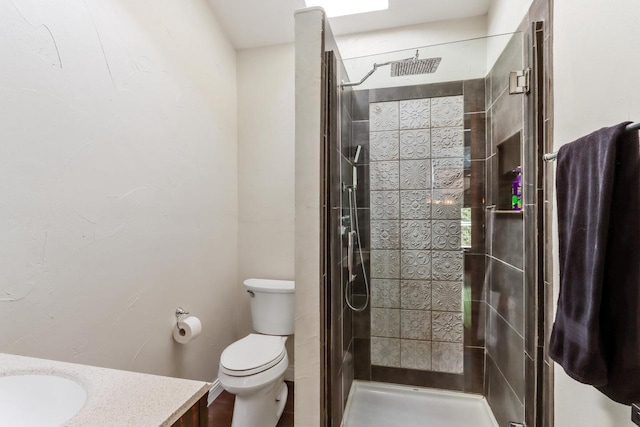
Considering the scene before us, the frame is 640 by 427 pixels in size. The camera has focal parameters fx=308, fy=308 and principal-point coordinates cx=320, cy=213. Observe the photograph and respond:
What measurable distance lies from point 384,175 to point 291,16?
50.8 inches

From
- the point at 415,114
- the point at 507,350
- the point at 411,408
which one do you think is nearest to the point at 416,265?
the point at 507,350

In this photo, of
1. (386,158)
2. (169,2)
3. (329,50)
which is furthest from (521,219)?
(169,2)

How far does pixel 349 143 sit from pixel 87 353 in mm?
1613

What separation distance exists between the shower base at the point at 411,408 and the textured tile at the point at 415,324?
1.10ft

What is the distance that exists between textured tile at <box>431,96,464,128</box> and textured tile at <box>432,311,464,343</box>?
119 centimetres

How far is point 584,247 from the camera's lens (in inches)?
30.5

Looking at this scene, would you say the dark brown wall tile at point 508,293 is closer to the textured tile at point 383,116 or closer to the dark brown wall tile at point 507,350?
the dark brown wall tile at point 507,350

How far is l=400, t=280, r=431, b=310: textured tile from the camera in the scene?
77.5 inches

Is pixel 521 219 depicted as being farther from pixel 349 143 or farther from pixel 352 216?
pixel 349 143

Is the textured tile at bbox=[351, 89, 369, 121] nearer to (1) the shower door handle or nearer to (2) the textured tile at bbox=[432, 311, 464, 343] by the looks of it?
(1) the shower door handle

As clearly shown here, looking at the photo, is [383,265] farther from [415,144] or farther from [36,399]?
[36,399]

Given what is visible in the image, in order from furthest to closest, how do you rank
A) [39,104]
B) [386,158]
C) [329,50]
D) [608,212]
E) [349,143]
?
1. [386,158]
2. [349,143]
3. [329,50]
4. [39,104]
5. [608,212]

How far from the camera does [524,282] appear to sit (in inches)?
56.1

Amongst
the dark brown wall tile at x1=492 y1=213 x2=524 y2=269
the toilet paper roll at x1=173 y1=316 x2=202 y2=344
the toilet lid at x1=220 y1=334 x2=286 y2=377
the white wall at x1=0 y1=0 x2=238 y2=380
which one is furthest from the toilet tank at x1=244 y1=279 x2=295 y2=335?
the dark brown wall tile at x1=492 y1=213 x2=524 y2=269
